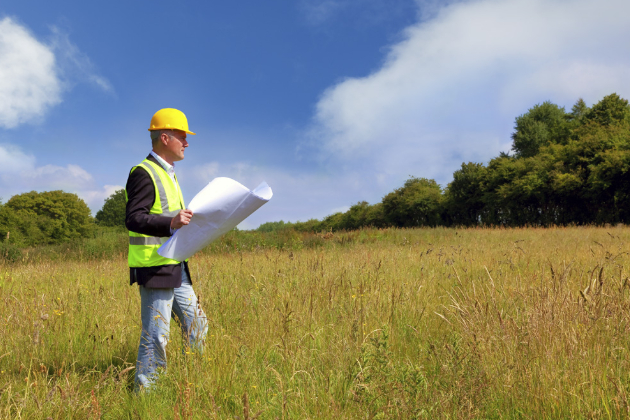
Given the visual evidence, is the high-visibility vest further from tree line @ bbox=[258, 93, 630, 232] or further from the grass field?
tree line @ bbox=[258, 93, 630, 232]

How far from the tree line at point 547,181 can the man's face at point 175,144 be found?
14681 mm

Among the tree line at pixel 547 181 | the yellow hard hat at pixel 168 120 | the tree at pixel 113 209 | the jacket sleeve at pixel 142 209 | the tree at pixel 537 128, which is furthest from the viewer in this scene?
the tree at pixel 113 209

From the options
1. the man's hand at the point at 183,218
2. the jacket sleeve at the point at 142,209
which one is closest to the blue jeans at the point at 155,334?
the jacket sleeve at the point at 142,209

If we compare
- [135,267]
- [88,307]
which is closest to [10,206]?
[88,307]

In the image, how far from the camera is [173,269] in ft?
7.91

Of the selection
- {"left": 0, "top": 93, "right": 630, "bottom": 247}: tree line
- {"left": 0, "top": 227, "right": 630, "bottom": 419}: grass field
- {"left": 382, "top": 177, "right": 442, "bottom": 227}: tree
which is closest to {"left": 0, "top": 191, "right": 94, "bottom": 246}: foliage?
{"left": 0, "top": 93, "right": 630, "bottom": 247}: tree line

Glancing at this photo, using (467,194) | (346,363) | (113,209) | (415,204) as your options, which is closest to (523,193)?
(467,194)

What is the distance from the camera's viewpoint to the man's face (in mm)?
2588

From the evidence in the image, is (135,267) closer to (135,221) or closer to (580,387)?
(135,221)

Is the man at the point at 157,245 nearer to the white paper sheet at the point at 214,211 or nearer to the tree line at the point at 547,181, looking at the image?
the white paper sheet at the point at 214,211

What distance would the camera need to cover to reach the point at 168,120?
2.55 metres

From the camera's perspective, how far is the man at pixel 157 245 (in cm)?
235

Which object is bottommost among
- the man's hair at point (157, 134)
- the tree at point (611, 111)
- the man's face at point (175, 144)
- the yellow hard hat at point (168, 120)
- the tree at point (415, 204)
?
the man's face at point (175, 144)

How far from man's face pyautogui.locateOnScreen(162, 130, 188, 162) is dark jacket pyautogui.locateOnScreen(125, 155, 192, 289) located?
0.89ft
